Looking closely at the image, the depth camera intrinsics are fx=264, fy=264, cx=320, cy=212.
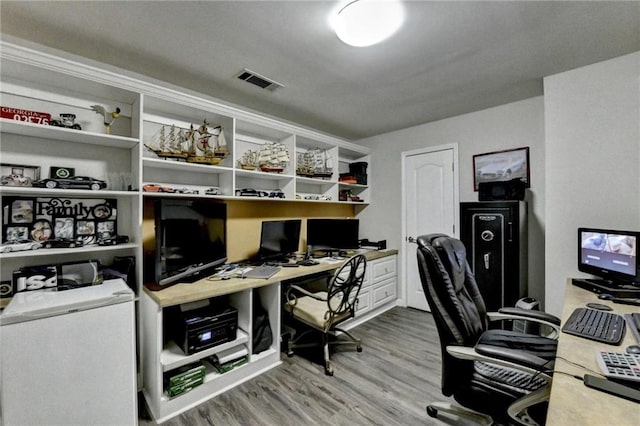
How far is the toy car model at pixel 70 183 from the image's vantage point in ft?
5.48

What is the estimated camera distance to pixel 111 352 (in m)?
1.48

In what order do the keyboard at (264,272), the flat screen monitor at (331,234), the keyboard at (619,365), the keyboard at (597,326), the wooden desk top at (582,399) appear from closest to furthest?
1. the wooden desk top at (582,399)
2. the keyboard at (619,365)
3. the keyboard at (597,326)
4. the keyboard at (264,272)
5. the flat screen monitor at (331,234)

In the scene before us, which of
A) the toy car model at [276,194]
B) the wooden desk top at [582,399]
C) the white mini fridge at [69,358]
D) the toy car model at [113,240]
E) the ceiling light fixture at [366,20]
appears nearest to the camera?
the wooden desk top at [582,399]

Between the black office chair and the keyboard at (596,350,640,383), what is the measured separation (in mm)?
159

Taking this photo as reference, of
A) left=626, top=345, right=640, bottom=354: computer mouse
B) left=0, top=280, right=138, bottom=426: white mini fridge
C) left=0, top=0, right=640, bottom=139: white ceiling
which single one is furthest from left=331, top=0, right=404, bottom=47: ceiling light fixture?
left=0, top=280, right=138, bottom=426: white mini fridge

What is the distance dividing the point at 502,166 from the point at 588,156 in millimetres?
830

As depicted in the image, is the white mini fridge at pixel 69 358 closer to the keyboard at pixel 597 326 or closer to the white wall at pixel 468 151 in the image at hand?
the keyboard at pixel 597 326

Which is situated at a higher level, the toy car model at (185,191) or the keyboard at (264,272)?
the toy car model at (185,191)

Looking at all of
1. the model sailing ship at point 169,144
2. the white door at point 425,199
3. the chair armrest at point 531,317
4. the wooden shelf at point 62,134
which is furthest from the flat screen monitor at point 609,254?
the wooden shelf at point 62,134

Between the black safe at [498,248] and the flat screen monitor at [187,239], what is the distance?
8.18 feet

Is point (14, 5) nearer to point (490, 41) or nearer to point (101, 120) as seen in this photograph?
point (101, 120)

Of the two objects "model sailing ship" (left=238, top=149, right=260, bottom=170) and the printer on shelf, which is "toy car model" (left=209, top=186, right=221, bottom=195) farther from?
the printer on shelf

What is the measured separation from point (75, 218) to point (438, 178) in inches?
147

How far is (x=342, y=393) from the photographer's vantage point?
1.94 meters
